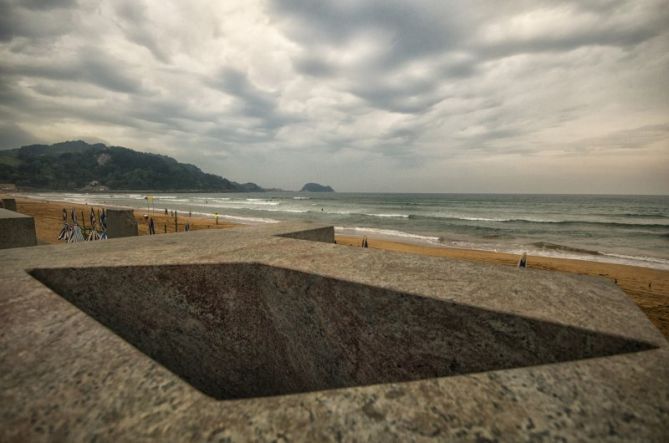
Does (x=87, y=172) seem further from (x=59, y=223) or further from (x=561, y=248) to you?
(x=561, y=248)

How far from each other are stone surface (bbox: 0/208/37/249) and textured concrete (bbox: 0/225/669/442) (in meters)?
1.75

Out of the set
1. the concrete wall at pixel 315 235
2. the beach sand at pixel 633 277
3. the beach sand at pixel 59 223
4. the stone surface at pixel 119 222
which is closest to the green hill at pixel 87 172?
the beach sand at pixel 59 223

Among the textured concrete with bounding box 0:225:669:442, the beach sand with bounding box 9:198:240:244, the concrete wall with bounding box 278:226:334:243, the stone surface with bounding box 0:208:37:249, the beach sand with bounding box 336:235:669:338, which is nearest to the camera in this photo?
the textured concrete with bounding box 0:225:669:442

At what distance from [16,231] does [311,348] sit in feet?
14.7

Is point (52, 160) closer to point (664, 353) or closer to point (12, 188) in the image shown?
point (12, 188)

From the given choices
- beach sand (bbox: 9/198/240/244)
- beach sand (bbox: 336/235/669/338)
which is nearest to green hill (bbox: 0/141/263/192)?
beach sand (bbox: 9/198/240/244)

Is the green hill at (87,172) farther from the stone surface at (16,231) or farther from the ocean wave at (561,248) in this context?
the ocean wave at (561,248)

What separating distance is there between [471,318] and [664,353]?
66 centimetres

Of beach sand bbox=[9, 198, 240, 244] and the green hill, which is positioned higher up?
the green hill

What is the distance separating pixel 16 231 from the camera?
3.76 metres

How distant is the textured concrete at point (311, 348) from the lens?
0.80 m

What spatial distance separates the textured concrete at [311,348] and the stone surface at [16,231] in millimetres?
1746

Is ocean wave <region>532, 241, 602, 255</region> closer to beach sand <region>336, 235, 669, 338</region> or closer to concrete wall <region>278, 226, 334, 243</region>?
beach sand <region>336, 235, 669, 338</region>

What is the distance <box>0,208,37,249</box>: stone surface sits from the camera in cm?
366
